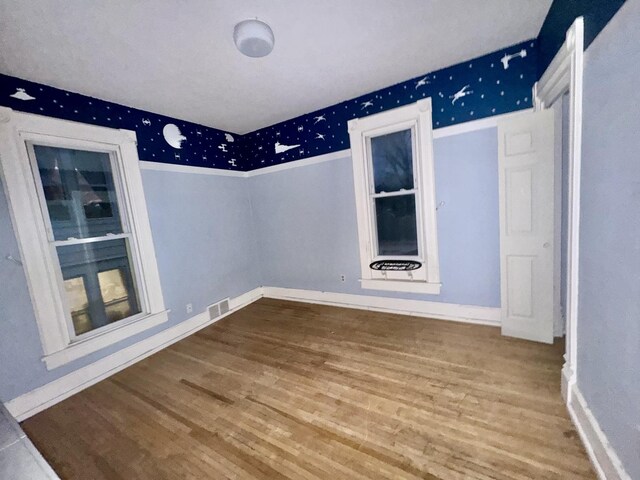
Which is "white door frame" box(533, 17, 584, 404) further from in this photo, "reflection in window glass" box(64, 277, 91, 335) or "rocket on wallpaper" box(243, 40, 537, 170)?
"reflection in window glass" box(64, 277, 91, 335)

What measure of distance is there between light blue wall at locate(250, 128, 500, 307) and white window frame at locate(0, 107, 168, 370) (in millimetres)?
1811

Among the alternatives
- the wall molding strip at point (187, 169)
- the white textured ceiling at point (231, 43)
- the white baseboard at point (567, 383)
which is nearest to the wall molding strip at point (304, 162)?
the wall molding strip at point (187, 169)

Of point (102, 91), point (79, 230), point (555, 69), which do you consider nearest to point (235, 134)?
point (102, 91)

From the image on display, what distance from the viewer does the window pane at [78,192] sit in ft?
8.07

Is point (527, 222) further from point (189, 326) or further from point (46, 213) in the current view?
point (46, 213)

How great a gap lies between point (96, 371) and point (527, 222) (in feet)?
Result: 14.0

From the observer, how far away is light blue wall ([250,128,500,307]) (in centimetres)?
278

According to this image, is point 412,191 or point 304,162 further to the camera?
point 304,162

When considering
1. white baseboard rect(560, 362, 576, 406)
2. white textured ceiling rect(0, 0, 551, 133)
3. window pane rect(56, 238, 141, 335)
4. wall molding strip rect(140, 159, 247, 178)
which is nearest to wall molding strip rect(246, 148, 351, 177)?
wall molding strip rect(140, 159, 247, 178)

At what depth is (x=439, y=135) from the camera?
9.50ft

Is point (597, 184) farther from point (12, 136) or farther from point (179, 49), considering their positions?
point (12, 136)

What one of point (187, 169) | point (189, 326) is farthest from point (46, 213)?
A: point (189, 326)

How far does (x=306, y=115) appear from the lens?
12.1 feet

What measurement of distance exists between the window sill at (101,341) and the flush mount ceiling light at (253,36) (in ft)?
9.42
